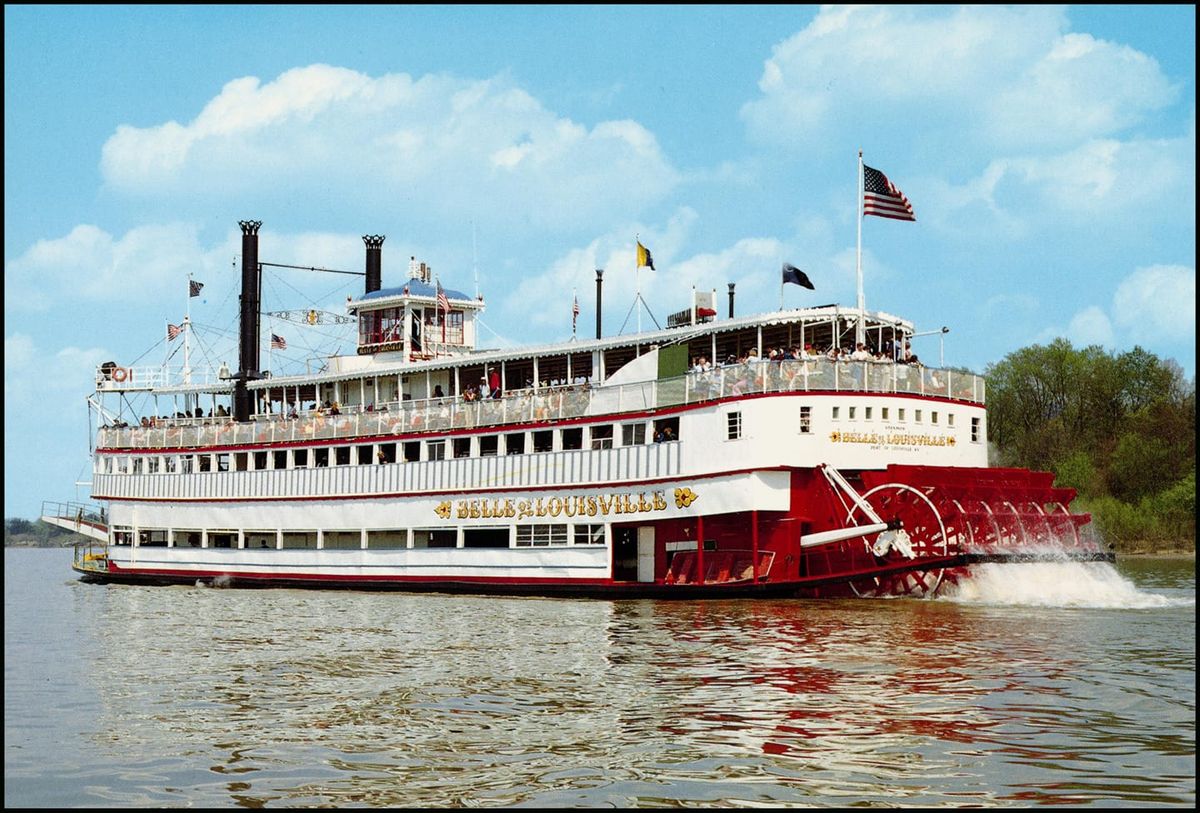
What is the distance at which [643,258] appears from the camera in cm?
3672

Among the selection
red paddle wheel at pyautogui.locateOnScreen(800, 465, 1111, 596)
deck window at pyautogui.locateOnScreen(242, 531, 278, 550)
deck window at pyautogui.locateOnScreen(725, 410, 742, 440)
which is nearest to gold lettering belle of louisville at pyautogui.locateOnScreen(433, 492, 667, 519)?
deck window at pyautogui.locateOnScreen(725, 410, 742, 440)

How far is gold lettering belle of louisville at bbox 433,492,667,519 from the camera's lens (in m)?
30.3

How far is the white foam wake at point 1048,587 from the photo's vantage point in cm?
2534

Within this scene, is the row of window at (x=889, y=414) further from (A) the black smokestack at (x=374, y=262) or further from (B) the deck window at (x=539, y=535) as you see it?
(A) the black smokestack at (x=374, y=262)

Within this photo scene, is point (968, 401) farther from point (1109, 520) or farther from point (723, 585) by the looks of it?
point (1109, 520)

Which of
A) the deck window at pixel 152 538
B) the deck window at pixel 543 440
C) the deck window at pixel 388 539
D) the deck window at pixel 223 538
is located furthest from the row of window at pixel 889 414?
the deck window at pixel 152 538

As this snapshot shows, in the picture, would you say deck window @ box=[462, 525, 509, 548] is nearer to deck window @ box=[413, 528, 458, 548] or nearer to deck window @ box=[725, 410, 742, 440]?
deck window @ box=[413, 528, 458, 548]

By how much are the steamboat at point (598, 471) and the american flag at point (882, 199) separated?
2.25 metres

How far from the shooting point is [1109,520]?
140 feet

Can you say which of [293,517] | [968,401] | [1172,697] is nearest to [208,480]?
[293,517]

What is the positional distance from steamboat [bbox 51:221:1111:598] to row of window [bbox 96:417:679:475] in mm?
83

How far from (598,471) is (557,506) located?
158 centimetres

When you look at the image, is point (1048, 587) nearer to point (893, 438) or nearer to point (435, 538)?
point (893, 438)

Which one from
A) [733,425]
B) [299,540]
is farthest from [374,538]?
[733,425]
